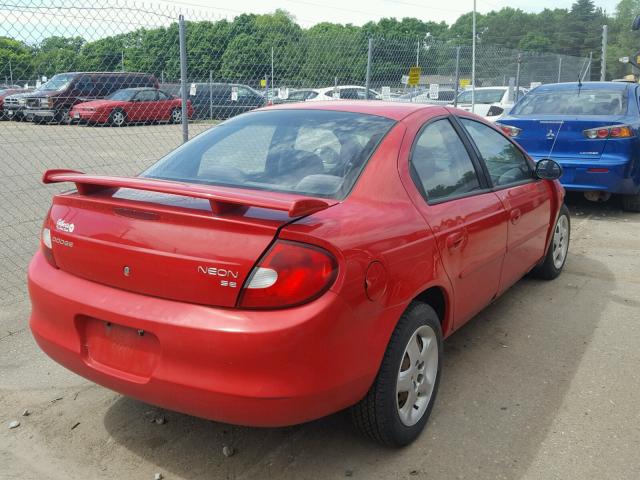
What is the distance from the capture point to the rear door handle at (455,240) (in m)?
3.01

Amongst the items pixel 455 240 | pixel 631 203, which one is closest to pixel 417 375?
pixel 455 240

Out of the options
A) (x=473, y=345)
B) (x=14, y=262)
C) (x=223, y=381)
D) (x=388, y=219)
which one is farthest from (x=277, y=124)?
(x=14, y=262)

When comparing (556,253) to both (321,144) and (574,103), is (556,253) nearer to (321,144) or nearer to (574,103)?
(321,144)

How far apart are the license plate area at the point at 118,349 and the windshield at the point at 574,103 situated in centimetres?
706

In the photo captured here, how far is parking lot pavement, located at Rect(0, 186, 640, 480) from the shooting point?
2646mm

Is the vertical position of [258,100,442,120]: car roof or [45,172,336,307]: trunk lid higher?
[258,100,442,120]: car roof

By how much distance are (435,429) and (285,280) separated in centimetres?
126

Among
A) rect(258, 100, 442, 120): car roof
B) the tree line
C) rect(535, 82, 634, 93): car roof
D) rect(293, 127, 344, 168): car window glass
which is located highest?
the tree line

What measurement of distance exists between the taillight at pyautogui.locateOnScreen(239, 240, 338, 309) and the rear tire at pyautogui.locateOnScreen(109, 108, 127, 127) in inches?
247

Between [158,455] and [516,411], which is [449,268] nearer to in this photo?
[516,411]

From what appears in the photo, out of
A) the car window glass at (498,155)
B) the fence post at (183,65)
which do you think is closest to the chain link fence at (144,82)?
the fence post at (183,65)

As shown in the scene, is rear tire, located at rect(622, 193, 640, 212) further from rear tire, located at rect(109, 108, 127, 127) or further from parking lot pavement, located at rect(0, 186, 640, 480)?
rear tire, located at rect(109, 108, 127, 127)

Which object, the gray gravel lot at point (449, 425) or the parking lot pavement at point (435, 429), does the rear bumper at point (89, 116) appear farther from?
the parking lot pavement at point (435, 429)

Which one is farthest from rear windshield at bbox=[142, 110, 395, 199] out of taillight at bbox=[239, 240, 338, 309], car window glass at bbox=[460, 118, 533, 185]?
car window glass at bbox=[460, 118, 533, 185]
